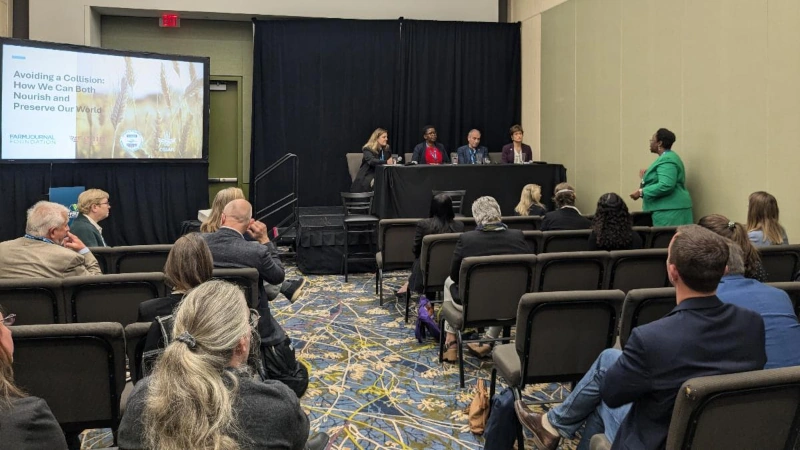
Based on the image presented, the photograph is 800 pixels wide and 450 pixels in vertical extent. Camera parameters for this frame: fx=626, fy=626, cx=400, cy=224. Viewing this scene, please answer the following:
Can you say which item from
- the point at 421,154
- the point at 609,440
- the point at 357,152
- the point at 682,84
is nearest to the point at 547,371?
the point at 609,440

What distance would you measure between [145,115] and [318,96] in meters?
2.66

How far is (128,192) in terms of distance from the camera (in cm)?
796

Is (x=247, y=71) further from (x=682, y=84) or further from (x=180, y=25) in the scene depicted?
(x=682, y=84)

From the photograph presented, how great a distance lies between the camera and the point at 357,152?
979cm

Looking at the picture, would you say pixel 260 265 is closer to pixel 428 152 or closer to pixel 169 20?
pixel 428 152

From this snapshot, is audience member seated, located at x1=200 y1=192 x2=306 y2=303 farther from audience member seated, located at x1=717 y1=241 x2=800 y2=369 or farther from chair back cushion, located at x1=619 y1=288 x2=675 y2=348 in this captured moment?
audience member seated, located at x1=717 y1=241 x2=800 y2=369

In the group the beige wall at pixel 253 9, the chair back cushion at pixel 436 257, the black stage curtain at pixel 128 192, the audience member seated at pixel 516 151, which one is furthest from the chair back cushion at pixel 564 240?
the beige wall at pixel 253 9

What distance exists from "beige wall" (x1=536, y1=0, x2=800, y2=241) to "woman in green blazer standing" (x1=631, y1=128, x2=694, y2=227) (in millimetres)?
308

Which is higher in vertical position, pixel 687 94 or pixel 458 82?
pixel 458 82

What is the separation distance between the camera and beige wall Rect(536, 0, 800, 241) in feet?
16.9

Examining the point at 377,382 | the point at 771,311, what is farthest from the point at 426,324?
the point at 771,311

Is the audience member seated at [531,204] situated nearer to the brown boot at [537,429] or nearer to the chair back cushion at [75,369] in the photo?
the brown boot at [537,429]

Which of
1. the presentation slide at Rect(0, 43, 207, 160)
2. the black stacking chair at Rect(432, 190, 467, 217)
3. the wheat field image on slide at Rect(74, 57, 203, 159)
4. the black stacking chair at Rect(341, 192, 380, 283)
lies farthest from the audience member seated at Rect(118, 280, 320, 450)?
the wheat field image on slide at Rect(74, 57, 203, 159)

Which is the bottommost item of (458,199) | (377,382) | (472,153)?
(377,382)
